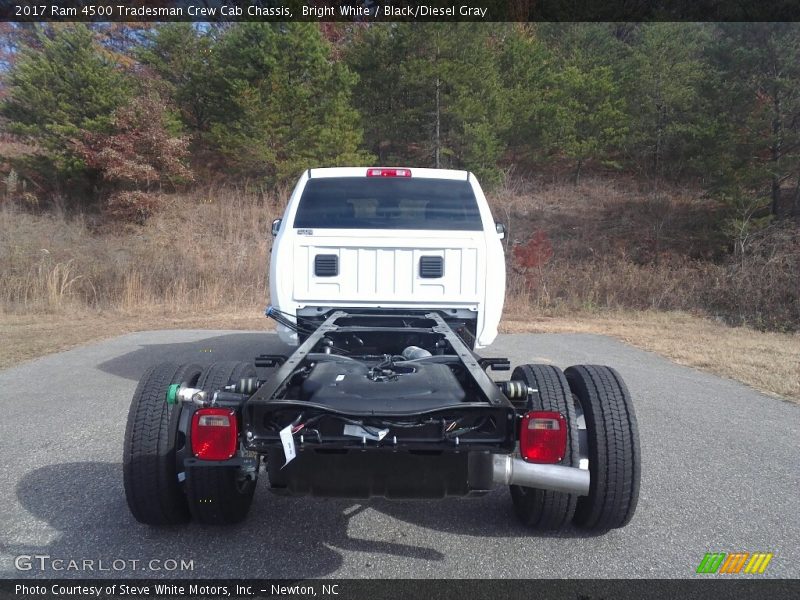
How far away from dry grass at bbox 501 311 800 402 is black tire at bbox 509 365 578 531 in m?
4.55

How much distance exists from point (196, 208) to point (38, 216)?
6514mm

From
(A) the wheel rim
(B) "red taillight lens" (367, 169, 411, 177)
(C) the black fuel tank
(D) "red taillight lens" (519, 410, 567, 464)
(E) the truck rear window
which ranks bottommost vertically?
(A) the wheel rim

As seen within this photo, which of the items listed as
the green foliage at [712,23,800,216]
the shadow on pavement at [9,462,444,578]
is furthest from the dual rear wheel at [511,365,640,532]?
the green foliage at [712,23,800,216]

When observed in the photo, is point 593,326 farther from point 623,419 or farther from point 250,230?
point 250,230

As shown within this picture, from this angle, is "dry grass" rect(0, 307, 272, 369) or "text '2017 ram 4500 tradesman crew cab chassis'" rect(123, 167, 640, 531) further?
"dry grass" rect(0, 307, 272, 369)

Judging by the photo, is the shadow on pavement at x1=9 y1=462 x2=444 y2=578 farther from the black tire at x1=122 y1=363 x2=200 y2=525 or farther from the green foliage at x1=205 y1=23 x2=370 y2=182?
the green foliage at x1=205 y1=23 x2=370 y2=182

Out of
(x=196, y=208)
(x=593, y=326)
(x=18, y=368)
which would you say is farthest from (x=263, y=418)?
(x=196, y=208)

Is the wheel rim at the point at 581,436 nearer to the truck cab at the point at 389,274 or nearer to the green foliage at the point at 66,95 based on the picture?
the truck cab at the point at 389,274

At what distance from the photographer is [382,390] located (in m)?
2.80

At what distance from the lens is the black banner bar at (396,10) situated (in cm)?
2053

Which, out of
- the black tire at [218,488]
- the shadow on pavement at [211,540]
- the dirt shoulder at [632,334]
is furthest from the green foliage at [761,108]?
the black tire at [218,488]

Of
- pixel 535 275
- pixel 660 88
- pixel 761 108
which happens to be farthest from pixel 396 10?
pixel 660 88

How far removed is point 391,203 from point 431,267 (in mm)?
918

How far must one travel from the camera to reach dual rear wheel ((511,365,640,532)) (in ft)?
9.78
